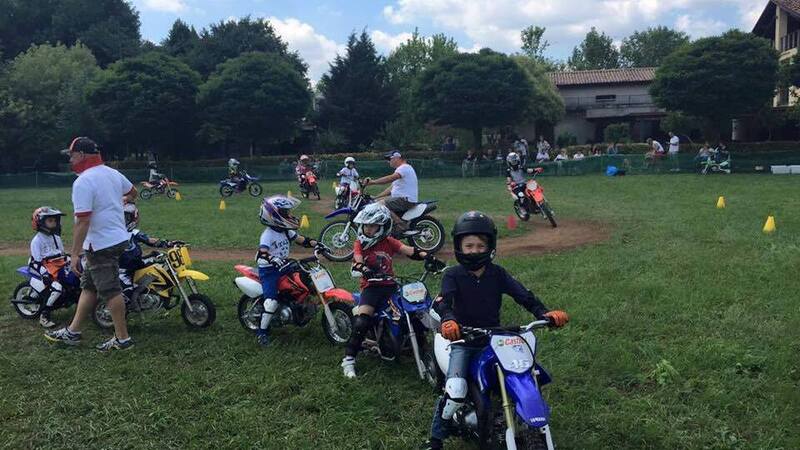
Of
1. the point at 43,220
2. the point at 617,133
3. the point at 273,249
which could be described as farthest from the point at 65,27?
the point at 273,249

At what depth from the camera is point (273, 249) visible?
20.4 feet

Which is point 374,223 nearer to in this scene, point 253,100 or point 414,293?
point 414,293

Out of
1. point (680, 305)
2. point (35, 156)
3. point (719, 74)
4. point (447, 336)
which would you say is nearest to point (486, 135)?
point (719, 74)

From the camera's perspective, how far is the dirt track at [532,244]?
34.0 ft

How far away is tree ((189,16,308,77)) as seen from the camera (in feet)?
149

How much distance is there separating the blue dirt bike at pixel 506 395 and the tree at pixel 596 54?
81.9m

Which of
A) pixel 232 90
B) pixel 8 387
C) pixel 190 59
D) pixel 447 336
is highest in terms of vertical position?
pixel 190 59

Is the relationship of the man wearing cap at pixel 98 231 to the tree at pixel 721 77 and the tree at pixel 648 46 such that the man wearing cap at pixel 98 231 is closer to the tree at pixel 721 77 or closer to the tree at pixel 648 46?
the tree at pixel 721 77

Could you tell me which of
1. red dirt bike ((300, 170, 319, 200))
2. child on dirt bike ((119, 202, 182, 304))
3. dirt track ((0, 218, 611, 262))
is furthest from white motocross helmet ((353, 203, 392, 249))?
red dirt bike ((300, 170, 319, 200))

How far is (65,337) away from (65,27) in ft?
184

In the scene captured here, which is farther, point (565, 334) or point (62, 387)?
point (565, 334)

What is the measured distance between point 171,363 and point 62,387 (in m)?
0.87

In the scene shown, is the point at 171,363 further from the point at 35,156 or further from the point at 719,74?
the point at 35,156

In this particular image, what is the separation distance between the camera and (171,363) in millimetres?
5703
